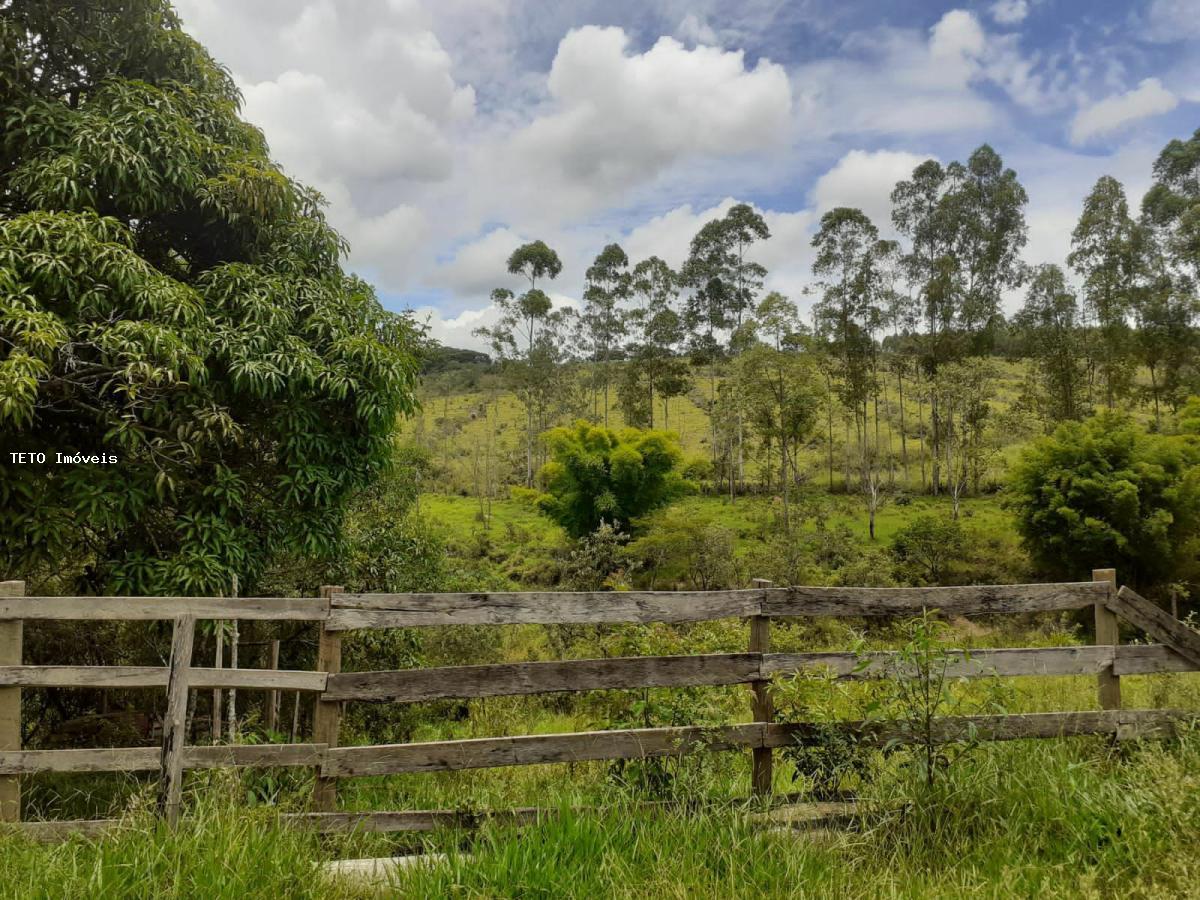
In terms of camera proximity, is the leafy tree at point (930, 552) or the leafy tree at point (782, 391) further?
the leafy tree at point (782, 391)

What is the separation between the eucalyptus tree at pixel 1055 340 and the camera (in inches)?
1369

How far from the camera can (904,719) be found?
12.9ft

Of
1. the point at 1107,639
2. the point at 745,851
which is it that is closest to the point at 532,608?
the point at 745,851

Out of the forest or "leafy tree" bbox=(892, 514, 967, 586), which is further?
"leafy tree" bbox=(892, 514, 967, 586)

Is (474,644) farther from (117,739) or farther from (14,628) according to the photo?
(14,628)

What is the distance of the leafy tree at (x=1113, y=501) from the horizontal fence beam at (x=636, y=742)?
21632 millimetres

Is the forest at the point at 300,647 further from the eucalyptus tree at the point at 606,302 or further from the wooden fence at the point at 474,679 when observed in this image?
the eucalyptus tree at the point at 606,302

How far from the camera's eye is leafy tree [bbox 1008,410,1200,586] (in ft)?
71.3

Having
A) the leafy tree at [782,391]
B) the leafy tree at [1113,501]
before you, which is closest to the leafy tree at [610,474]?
the leafy tree at [782,391]

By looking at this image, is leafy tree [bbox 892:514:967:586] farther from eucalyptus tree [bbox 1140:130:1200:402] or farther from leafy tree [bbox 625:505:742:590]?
eucalyptus tree [bbox 1140:130:1200:402]

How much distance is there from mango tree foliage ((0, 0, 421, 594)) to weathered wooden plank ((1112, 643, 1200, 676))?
6448 mm

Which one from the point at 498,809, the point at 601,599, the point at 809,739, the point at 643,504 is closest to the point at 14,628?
the point at 498,809

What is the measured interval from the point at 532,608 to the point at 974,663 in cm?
282

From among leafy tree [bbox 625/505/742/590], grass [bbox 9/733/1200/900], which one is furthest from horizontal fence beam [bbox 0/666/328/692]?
leafy tree [bbox 625/505/742/590]
